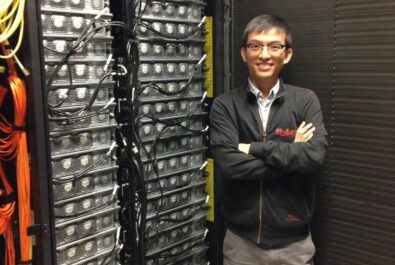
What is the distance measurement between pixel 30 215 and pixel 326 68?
1.38m

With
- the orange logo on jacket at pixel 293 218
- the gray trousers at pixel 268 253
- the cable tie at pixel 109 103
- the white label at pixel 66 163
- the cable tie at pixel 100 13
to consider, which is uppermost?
the cable tie at pixel 100 13

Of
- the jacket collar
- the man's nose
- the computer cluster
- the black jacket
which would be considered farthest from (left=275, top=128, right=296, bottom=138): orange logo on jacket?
the computer cluster

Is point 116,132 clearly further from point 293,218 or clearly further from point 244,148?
point 293,218

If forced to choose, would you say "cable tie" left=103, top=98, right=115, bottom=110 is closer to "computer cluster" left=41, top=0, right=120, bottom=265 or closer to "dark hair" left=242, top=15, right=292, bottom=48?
"computer cluster" left=41, top=0, right=120, bottom=265

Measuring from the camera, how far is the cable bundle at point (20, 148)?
1379mm

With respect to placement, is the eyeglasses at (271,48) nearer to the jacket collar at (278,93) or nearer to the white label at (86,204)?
the jacket collar at (278,93)

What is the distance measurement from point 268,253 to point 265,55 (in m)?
0.86

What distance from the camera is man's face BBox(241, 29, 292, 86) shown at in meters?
1.75

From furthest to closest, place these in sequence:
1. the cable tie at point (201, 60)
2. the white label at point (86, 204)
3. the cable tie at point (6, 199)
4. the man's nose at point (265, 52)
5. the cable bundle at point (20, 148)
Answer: the cable tie at point (201, 60), the man's nose at point (265, 52), the white label at point (86, 204), the cable tie at point (6, 199), the cable bundle at point (20, 148)

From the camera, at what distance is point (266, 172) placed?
5.48 ft

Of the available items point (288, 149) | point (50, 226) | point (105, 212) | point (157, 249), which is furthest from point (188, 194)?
point (50, 226)

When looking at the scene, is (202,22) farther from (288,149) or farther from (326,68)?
(288,149)

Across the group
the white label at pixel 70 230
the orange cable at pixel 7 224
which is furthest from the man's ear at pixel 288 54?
the orange cable at pixel 7 224

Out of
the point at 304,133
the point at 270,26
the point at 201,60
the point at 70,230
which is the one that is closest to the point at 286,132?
the point at 304,133
